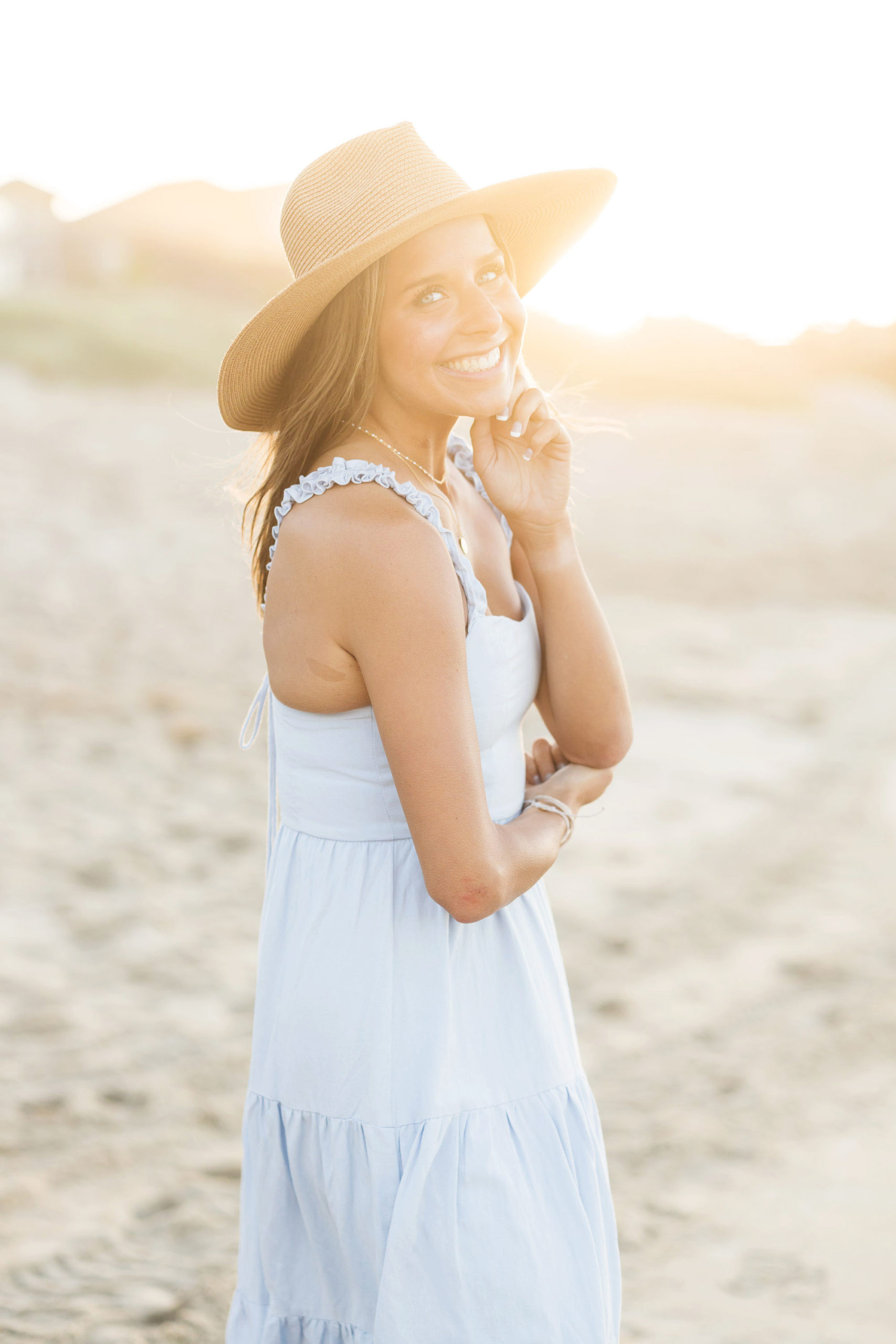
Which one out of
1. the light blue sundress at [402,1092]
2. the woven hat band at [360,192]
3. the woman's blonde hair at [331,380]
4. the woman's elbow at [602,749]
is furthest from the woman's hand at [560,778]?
the woven hat band at [360,192]

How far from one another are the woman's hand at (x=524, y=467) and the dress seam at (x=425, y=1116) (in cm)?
78

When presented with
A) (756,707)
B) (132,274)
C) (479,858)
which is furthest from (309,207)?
(132,274)

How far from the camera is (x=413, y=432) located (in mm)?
1649

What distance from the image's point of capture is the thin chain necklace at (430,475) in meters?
1.57

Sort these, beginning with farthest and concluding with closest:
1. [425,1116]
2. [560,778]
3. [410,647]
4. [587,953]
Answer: [587,953], [560,778], [425,1116], [410,647]

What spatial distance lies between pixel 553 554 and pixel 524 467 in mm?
136

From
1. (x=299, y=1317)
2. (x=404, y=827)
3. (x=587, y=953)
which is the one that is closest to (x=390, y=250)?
(x=404, y=827)

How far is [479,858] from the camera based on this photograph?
1418mm

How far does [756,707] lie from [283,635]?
7.30m

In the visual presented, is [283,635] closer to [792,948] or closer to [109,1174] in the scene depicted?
[109,1174]

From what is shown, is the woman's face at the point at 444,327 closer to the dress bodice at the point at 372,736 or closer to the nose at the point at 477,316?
the nose at the point at 477,316

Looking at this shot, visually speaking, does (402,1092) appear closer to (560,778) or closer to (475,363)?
(560,778)

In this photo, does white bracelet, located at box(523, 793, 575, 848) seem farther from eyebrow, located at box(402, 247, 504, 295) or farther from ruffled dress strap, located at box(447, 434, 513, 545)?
eyebrow, located at box(402, 247, 504, 295)

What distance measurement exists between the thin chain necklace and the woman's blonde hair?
0.02m
